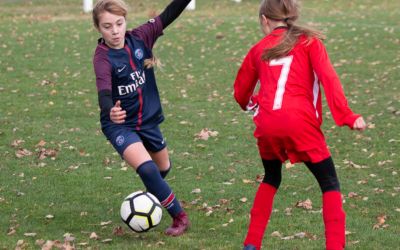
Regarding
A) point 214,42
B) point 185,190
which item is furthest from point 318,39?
point 214,42

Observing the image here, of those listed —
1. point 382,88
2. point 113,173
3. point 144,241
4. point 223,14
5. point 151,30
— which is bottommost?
point 223,14

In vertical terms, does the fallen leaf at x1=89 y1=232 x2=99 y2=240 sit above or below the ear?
below

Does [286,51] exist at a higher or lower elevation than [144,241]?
higher

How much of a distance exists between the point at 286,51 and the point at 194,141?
214 inches

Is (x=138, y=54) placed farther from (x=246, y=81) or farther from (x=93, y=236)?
(x=93, y=236)

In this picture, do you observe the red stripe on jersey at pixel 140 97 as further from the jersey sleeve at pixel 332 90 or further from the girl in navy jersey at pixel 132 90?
the jersey sleeve at pixel 332 90

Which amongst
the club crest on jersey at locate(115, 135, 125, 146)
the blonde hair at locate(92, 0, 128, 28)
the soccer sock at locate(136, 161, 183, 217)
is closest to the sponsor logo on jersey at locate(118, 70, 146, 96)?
the club crest on jersey at locate(115, 135, 125, 146)

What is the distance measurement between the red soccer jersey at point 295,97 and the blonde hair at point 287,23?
0.04 m

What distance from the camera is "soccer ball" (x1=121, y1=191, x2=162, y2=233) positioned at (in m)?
6.25

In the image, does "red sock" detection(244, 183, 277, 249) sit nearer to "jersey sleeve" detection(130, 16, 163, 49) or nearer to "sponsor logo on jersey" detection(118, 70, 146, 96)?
"sponsor logo on jersey" detection(118, 70, 146, 96)

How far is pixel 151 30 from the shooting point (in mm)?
6566

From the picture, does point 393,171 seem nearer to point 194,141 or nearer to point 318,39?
point 194,141

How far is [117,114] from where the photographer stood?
582cm

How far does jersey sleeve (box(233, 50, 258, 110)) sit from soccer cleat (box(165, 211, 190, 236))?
136cm
